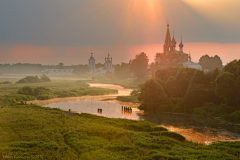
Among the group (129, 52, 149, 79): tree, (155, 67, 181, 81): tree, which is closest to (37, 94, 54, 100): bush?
(155, 67, 181, 81): tree

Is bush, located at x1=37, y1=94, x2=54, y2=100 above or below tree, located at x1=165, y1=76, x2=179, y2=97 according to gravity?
below

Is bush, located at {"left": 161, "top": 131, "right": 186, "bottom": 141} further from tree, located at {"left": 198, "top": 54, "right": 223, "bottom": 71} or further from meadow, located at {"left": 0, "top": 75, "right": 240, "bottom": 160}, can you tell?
tree, located at {"left": 198, "top": 54, "right": 223, "bottom": 71}

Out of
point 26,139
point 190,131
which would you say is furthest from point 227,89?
point 26,139

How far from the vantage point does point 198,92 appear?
46.9 m

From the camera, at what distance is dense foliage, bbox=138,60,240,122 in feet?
134

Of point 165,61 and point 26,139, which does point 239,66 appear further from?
point 165,61

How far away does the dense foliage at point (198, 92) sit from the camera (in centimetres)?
4098

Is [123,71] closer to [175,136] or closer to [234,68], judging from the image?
[234,68]

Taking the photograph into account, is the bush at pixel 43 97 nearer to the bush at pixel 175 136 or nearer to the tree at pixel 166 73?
the tree at pixel 166 73

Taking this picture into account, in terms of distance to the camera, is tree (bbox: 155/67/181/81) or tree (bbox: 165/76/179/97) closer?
tree (bbox: 165/76/179/97)

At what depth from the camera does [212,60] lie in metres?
140

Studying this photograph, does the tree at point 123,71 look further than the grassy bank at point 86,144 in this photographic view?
Yes

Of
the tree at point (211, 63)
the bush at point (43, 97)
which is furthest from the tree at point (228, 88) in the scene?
the tree at point (211, 63)

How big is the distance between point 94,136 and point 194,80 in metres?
32.9
